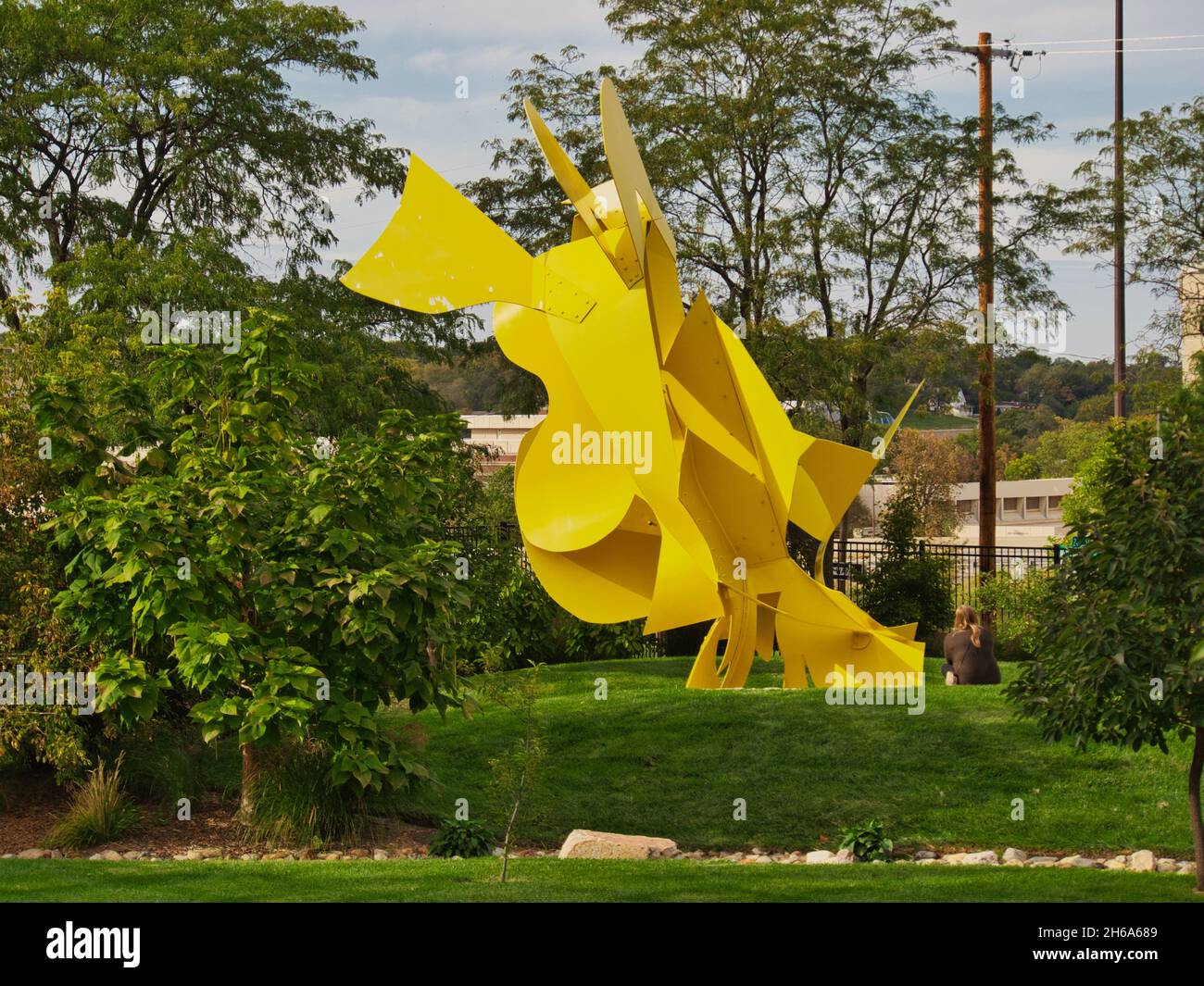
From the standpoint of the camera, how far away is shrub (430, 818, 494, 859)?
10.7 meters

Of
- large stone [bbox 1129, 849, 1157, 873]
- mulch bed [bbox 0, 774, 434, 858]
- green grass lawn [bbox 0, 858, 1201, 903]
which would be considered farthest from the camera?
mulch bed [bbox 0, 774, 434, 858]

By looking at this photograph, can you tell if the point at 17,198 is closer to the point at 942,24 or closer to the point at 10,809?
the point at 10,809

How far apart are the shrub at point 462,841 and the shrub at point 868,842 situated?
9.57ft

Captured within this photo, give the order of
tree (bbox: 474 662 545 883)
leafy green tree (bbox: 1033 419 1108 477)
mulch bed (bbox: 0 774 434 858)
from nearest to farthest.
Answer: tree (bbox: 474 662 545 883)
mulch bed (bbox: 0 774 434 858)
leafy green tree (bbox: 1033 419 1108 477)

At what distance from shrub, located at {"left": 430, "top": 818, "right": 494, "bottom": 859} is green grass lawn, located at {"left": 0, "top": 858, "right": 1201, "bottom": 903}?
3.42 feet

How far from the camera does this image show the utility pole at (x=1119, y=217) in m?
22.6

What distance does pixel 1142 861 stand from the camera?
10.3m

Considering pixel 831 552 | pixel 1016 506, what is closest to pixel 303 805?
pixel 831 552

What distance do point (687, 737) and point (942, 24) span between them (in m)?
14.1

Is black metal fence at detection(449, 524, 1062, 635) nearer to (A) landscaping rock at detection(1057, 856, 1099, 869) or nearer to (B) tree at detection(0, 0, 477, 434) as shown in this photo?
(B) tree at detection(0, 0, 477, 434)

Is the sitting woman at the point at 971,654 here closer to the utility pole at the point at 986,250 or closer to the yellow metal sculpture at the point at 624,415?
the yellow metal sculpture at the point at 624,415

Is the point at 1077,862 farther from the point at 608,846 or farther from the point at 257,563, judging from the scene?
the point at 257,563

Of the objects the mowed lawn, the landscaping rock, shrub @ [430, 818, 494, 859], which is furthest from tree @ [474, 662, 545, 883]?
the landscaping rock

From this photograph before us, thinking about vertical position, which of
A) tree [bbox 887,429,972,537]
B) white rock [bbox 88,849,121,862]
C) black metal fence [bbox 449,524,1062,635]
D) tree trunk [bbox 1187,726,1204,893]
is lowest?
white rock [bbox 88,849,121,862]
